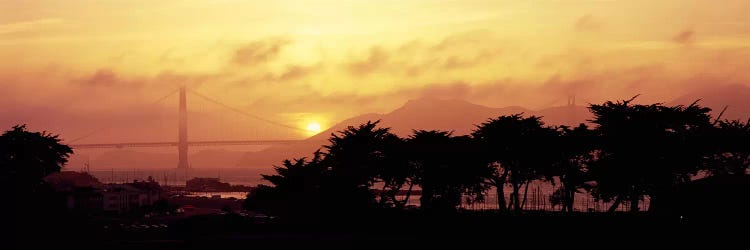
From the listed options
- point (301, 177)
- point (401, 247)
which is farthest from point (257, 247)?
point (301, 177)

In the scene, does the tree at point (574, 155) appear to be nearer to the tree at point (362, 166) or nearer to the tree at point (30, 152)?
the tree at point (362, 166)

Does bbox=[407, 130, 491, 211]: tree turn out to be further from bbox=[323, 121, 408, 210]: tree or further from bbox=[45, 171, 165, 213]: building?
bbox=[45, 171, 165, 213]: building

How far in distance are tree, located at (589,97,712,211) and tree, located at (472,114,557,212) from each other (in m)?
3.79

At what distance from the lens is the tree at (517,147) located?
60.3m

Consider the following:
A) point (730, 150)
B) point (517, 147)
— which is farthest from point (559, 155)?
point (730, 150)

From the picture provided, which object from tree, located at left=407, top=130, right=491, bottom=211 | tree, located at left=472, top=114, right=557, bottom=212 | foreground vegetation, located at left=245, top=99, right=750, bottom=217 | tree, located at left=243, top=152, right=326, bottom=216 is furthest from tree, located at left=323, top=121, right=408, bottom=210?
tree, located at left=472, top=114, right=557, bottom=212

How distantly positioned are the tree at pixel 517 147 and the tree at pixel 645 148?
3.79 meters

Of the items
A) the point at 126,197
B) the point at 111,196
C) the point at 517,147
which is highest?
the point at 517,147

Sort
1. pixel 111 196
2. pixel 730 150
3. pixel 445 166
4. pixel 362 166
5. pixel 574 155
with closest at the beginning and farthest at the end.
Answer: pixel 362 166, pixel 730 150, pixel 445 166, pixel 574 155, pixel 111 196

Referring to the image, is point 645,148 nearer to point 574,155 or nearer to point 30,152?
point 574,155

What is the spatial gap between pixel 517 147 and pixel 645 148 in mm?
8923

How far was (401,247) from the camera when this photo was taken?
3045 cm

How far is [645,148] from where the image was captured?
180 ft

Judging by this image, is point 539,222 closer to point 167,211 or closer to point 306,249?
point 306,249
